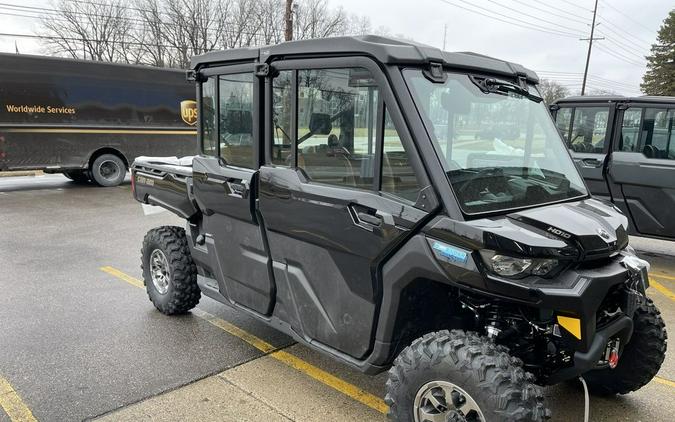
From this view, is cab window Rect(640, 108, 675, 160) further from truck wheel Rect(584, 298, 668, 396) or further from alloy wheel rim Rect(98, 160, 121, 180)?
alloy wheel rim Rect(98, 160, 121, 180)

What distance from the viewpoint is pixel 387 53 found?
2.66 meters

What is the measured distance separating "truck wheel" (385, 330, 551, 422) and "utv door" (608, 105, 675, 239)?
193 inches

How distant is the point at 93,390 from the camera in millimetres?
3455

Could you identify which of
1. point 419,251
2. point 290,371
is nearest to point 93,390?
point 290,371

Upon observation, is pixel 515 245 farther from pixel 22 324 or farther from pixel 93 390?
pixel 22 324

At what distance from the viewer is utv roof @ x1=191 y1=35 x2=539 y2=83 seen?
268 cm

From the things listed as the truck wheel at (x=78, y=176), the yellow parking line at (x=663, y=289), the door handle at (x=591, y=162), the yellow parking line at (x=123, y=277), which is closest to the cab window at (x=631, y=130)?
the door handle at (x=591, y=162)

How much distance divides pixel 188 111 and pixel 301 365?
11926 mm

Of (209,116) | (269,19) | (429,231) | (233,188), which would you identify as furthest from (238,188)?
(269,19)

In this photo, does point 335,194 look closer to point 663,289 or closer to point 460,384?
point 460,384

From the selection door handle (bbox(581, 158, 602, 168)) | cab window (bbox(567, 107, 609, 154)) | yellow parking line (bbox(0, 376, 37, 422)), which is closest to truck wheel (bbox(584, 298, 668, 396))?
yellow parking line (bbox(0, 376, 37, 422))

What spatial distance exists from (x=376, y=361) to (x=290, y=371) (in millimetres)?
1094

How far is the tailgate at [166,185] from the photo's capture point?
4383mm

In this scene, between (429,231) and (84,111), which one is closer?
(429,231)
